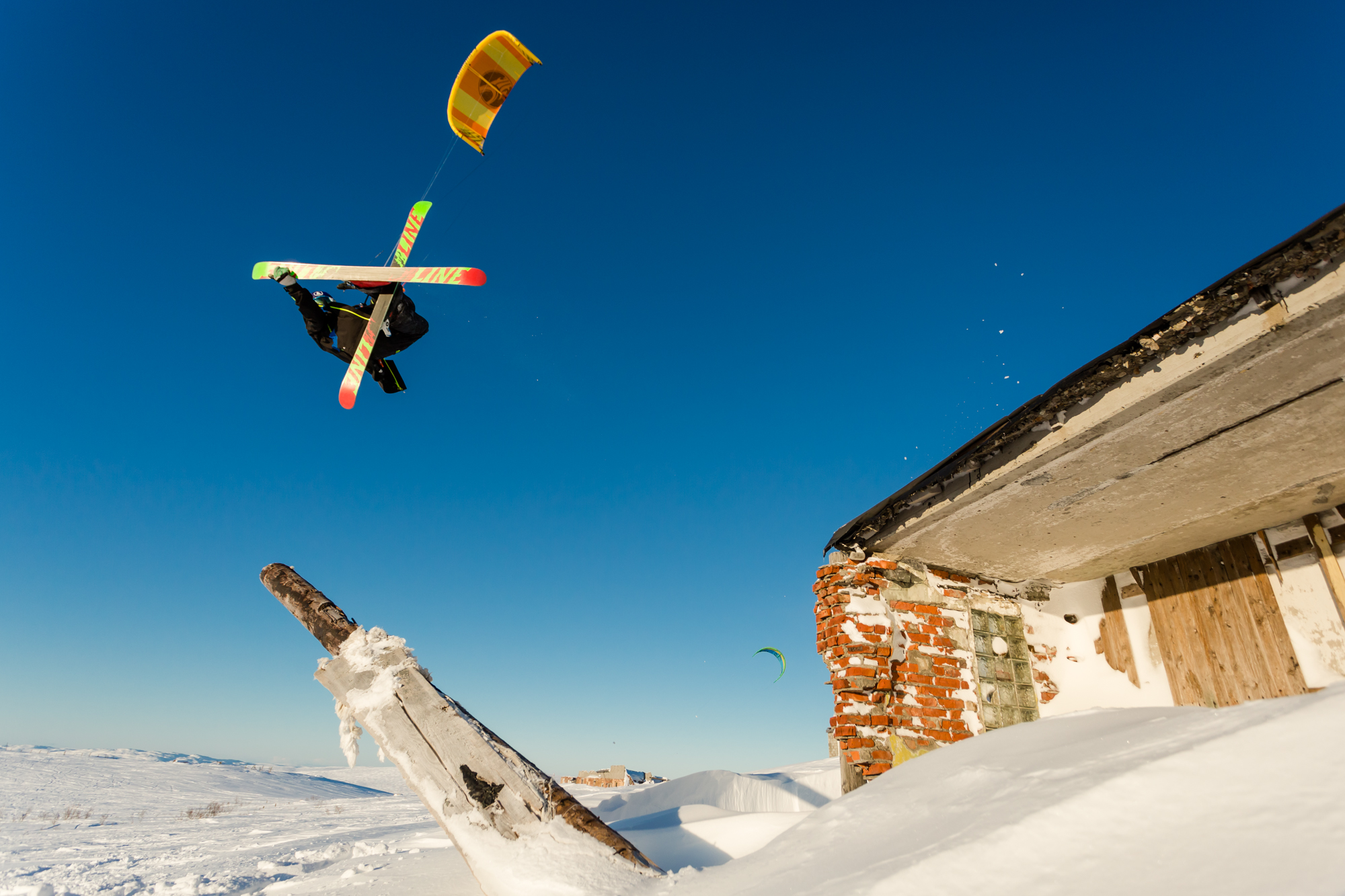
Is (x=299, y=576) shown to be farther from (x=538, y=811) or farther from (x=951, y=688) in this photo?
(x=951, y=688)

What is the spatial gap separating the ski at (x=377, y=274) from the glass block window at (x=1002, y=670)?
20.0ft

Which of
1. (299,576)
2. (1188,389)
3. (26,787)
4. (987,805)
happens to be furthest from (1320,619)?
(26,787)

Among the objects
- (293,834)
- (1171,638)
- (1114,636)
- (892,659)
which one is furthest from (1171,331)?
(293,834)

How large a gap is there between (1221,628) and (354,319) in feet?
27.7

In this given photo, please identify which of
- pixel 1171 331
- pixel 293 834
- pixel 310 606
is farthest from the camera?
pixel 293 834

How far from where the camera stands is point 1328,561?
14.9ft

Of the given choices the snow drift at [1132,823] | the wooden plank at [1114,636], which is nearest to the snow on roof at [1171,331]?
the snow drift at [1132,823]

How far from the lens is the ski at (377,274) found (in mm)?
6207

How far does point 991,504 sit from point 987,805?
10.1 ft

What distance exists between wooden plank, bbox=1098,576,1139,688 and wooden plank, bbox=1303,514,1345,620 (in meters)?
1.51

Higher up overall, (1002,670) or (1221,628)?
(1221,628)

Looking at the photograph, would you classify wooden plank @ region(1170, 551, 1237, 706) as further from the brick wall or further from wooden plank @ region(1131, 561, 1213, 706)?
the brick wall

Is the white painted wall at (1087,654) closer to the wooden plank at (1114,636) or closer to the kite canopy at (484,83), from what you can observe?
the wooden plank at (1114,636)

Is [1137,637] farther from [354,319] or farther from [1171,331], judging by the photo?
[354,319]
